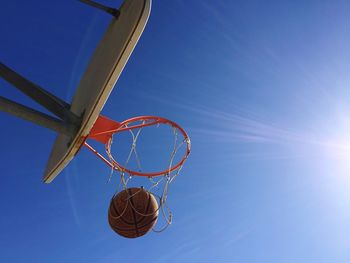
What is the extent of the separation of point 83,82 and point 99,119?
2.86ft

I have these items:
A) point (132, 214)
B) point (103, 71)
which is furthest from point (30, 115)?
point (132, 214)

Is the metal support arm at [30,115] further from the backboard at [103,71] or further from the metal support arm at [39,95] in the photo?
the backboard at [103,71]

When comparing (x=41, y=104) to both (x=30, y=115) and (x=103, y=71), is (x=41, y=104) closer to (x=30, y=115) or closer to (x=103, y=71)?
(x=30, y=115)

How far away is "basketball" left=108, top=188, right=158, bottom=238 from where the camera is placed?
4.73 metres

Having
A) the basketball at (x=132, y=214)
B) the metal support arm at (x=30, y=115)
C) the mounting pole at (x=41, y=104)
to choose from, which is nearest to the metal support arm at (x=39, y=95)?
the mounting pole at (x=41, y=104)

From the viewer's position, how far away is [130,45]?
3494 mm

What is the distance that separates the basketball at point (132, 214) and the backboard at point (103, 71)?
35.8 inches

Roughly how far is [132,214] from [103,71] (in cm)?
186

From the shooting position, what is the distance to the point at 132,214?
473 centimetres

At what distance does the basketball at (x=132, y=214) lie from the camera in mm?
4730

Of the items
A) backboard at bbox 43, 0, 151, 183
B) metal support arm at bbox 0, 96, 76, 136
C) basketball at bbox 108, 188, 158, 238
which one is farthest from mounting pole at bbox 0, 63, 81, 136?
basketball at bbox 108, 188, 158, 238

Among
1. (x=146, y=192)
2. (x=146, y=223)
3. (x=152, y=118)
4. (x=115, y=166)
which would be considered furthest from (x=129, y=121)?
(x=146, y=223)

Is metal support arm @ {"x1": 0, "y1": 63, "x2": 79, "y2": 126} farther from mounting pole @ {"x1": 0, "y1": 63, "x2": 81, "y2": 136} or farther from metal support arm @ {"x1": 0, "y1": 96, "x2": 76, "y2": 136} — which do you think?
metal support arm @ {"x1": 0, "y1": 96, "x2": 76, "y2": 136}

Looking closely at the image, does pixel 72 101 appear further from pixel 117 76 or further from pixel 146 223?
pixel 146 223
